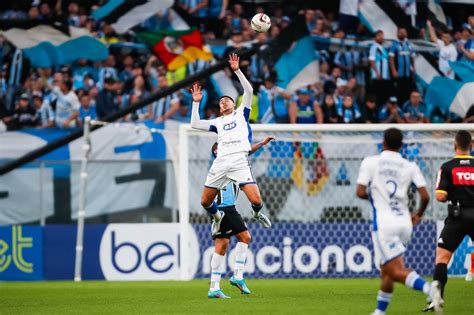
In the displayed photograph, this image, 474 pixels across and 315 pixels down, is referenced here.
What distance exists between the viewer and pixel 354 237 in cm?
1769

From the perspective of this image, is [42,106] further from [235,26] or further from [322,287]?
[322,287]

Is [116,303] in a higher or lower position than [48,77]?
lower

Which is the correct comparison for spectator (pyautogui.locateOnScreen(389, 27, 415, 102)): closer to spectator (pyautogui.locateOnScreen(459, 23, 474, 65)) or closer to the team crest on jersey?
spectator (pyautogui.locateOnScreen(459, 23, 474, 65))

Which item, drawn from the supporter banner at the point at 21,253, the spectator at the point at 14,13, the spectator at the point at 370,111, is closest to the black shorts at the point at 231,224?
the supporter banner at the point at 21,253

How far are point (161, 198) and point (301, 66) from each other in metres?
5.10

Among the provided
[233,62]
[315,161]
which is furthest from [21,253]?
[233,62]

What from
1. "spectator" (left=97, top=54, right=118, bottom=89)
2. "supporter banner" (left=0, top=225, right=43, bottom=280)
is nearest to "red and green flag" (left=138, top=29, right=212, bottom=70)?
"spectator" (left=97, top=54, right=118, bottom=89)

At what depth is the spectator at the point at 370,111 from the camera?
2053cm

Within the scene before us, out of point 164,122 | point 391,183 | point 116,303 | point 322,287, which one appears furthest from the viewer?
point 164,122

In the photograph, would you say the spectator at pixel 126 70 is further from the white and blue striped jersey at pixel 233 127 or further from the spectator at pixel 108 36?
the white and blue striped jersey at pixel 233 127

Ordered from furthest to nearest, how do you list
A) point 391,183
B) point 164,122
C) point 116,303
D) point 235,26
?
point 235,26, point 164,122, point 116,303, point 391,183

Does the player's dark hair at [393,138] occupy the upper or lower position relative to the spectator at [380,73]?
lower

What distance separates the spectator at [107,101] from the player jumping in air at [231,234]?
755cm

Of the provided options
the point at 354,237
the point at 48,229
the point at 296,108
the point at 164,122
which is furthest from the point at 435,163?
the point at 48,229
